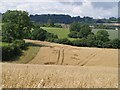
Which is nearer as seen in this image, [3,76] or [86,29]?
[3,76]

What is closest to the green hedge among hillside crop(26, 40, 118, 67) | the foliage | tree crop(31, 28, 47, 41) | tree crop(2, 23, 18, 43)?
hillside crop(26, 40, 118, 67)

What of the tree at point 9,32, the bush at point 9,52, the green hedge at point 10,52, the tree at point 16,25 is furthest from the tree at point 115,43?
the bush at point 9,52

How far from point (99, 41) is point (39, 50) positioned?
95.1 feet

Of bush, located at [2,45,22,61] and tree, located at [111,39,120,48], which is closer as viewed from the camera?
bush, located at [2,45,22,61]

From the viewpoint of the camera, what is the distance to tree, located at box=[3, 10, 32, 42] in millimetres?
68312

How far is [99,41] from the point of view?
82750 millimetres

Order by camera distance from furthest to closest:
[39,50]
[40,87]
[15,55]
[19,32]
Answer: [19,32], [39,50], [15,55], [40,87]

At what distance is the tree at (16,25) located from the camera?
2689 inches

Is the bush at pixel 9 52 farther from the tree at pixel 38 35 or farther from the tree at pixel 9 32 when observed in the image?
the tree at pixel 38 35

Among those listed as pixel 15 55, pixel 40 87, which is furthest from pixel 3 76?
pixel 15 55

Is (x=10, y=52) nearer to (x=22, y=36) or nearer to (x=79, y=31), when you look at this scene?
(x=22, y=36)

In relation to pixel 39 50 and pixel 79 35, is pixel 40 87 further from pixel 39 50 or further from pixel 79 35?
pixel 79 35

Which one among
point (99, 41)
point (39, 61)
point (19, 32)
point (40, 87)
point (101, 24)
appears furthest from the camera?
point (101, 24)

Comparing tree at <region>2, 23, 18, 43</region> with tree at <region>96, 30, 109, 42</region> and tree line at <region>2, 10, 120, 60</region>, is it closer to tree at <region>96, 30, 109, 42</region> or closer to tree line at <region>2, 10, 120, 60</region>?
tree line at <region>2, 10, 120, 60</region>
